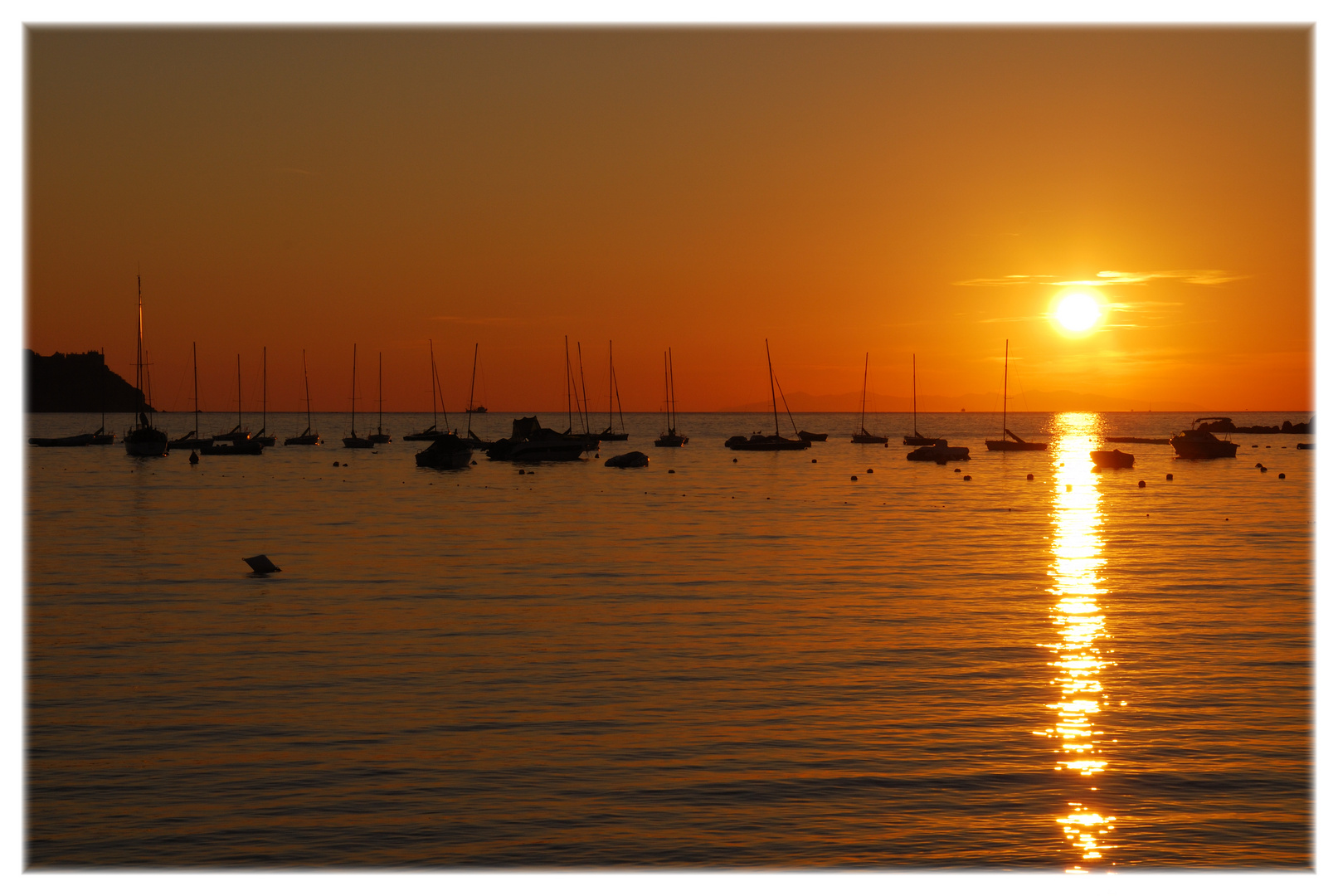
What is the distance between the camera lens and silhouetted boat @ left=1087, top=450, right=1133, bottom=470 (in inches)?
4493

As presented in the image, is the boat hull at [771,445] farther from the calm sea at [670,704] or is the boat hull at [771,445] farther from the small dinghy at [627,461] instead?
the calm sea at [670,704]

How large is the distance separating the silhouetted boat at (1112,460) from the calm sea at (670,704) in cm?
6914

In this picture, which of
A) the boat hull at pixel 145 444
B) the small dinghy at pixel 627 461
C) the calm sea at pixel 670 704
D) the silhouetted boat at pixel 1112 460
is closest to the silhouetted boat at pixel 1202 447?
the silhouetted boat at pixel 1112 460

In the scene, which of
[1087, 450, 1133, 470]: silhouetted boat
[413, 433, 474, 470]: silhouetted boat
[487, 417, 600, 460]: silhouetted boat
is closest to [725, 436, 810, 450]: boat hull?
[487, 417, 600, 460]: silhouetted boat

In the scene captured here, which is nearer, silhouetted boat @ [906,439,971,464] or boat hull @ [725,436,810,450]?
silhouetted boat @ [906,439,971,464]

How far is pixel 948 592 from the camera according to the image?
107 ft

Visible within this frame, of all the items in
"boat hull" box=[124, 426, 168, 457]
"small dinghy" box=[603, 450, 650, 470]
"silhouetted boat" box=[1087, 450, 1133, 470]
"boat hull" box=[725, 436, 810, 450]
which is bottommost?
"silhouetted boat" box=[1087, 450, 1133, 470]

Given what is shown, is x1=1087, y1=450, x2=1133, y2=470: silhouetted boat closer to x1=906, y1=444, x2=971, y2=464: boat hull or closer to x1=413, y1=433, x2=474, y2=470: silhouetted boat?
x1=906, y1=444, x2=971, y2=464: boat hull

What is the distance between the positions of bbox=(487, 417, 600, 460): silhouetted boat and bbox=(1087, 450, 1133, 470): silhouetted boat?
171 ft

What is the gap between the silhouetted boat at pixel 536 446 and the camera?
118875 millimetres
